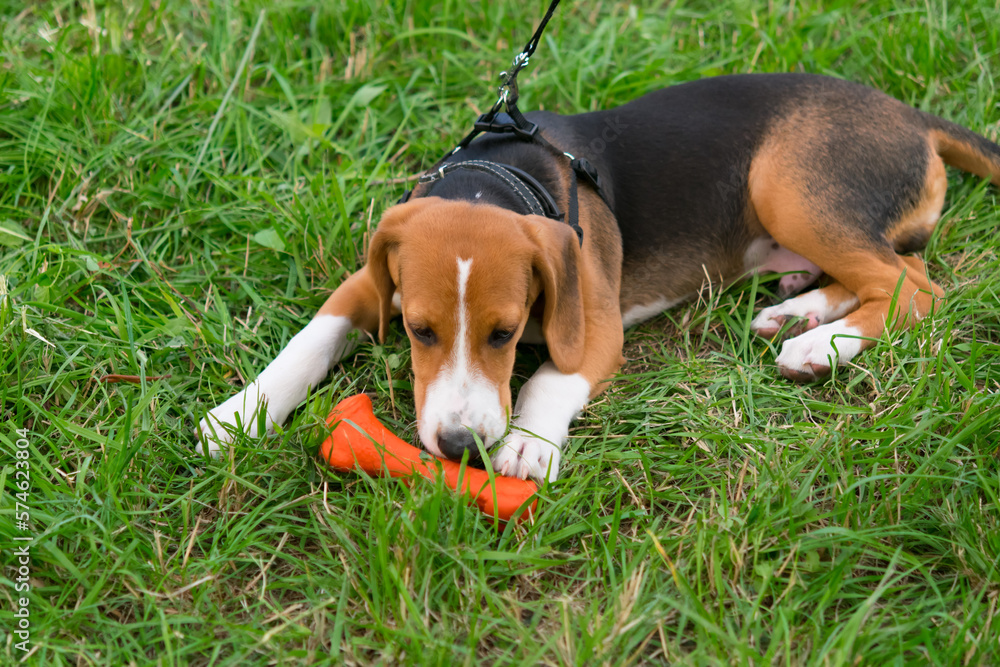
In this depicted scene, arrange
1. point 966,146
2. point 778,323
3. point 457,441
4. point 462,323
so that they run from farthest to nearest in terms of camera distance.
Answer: point 966,146 → point 778,323 → point 462,323 → point 457,441

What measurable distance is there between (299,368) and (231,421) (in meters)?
0.39

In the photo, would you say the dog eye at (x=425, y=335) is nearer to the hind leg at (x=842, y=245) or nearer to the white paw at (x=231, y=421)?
the white paw at (x=231, y=421)

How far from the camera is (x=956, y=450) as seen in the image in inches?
134

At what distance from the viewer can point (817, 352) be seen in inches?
154

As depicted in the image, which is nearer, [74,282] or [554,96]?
[74,282]

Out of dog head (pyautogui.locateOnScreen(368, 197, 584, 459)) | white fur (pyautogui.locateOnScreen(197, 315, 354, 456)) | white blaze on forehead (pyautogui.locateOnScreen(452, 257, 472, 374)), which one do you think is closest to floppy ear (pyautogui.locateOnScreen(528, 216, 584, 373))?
dog head (pyautogui.locateOnScreen(368, 197, 584, 459))

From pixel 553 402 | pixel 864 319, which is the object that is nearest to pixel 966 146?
pixel 864 319

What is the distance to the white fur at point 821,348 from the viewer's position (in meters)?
3.88

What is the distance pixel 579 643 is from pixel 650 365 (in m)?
1.85

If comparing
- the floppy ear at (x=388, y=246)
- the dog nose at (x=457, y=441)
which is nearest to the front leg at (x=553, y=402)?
→ the dog nose at (x=457, y=441)

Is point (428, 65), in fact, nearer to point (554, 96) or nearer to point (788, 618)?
point (554, 96)

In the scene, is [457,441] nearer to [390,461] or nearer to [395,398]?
[390,461]

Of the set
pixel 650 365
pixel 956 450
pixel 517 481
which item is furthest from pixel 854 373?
pixel 517 481

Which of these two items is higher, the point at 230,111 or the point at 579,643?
the point at 230,111
